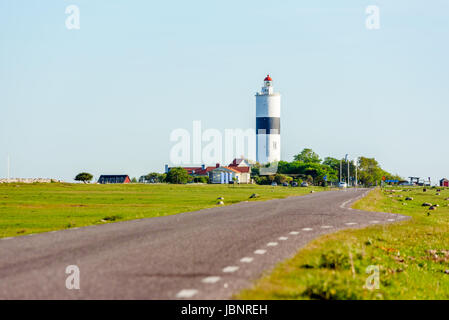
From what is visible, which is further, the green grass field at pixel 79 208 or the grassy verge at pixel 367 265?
the green grass field at pixel 79 208

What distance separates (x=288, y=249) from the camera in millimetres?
15891

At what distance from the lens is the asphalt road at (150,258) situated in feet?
31.9

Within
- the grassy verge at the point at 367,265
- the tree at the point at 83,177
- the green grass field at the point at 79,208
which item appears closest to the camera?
the grassy verge at the point at 367,265

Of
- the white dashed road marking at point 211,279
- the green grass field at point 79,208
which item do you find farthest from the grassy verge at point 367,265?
the green grass field at point 79,208

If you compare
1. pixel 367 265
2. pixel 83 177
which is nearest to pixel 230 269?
pixel 367 265

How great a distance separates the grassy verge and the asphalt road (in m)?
0.50

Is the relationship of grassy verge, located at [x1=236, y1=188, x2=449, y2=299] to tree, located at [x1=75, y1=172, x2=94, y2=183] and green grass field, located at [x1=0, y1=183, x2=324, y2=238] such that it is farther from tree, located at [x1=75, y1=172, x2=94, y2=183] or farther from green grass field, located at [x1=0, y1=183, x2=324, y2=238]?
tree, located at [x1=75, y1=172, x2=94, y2=183]

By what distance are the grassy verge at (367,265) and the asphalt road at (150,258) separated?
0.50m

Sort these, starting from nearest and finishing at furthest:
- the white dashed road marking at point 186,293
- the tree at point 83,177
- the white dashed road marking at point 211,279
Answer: the white dashed road marking at point 186,293
the white dashed road marking at point 211,279
the tree at point 83,177

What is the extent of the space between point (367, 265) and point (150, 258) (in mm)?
5654

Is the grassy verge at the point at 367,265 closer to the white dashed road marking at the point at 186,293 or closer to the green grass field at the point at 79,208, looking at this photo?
the white dashed road marking at the point at 186,293

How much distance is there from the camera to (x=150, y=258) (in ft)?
43.6

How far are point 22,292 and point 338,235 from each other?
12.9 metres
